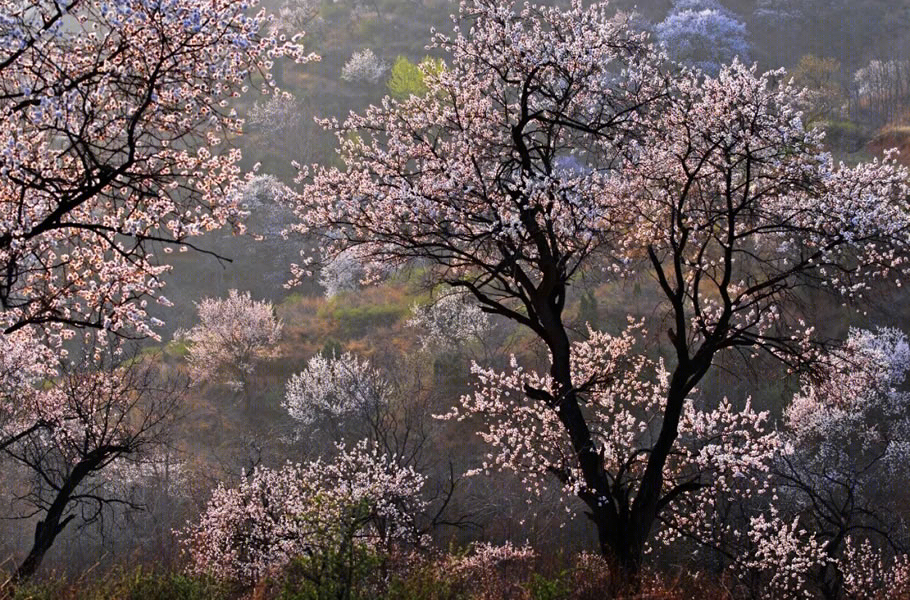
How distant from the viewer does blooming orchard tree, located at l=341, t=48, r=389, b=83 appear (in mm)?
72812

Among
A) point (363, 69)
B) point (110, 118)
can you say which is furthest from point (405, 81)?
point (110, 118)

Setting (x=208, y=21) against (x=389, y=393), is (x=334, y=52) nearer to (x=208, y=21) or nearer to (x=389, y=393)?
(x=389, y=393)

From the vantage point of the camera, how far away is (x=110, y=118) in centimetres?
797

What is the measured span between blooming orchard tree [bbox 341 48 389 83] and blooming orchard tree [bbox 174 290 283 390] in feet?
112

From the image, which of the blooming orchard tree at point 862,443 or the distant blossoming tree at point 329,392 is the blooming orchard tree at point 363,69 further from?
the blooming orchard tree at point 862,443

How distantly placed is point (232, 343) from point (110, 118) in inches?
1433

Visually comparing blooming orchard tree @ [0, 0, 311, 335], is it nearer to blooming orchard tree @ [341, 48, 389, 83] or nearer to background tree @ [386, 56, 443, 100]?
background tree @ [386, 56, 443, 100]

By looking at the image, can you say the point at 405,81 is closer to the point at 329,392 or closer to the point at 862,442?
the point at 329,392

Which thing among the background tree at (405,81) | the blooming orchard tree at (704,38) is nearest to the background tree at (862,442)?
the blooming orchard tree at (704,38)

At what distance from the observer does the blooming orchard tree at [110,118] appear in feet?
22.0

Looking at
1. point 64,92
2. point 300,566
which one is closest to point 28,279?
point 64,92

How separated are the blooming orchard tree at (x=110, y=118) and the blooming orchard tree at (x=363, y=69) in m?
66.4

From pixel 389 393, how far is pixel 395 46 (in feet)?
159

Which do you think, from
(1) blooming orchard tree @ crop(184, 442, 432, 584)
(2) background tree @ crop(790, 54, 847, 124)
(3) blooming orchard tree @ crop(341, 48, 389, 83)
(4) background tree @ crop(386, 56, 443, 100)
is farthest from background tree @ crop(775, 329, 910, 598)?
(3) blooming orchard tree @ crop(341, 48, 389, 83)
